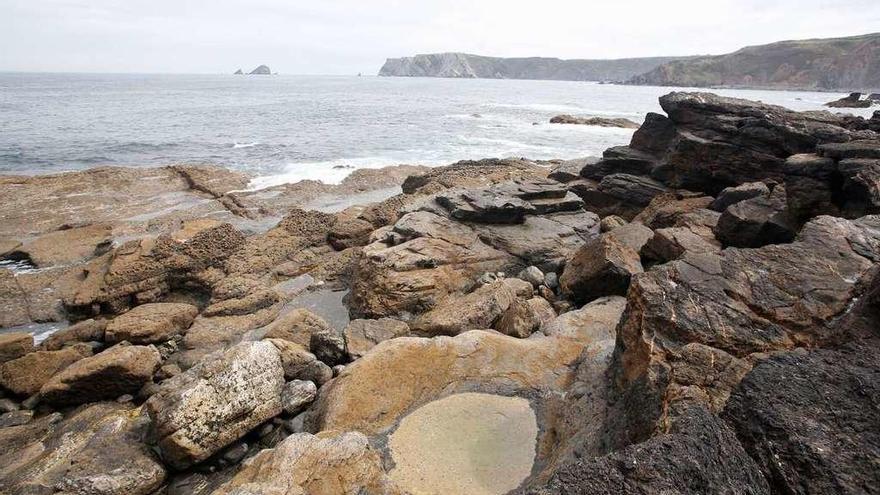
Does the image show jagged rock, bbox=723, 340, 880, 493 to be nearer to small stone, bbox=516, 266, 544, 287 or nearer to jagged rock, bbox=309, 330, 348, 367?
jagged rock, bbox=309, 330, 348, 367

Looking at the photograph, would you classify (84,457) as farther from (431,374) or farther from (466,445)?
(466,445)

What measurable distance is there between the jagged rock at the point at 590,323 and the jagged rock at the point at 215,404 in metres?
4.10

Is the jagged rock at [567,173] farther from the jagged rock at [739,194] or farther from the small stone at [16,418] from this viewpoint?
the small stone at [16,418]

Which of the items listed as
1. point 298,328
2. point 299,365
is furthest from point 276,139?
point 299,365

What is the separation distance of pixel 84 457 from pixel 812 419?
7089 mm

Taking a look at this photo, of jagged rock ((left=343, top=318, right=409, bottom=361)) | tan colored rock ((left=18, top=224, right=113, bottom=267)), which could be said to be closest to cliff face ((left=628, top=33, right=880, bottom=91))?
jagged rock ((left=343, top=318, right=409, bottom=361))

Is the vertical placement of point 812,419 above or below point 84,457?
above

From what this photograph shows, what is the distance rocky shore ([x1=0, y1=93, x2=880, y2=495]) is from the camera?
3.07m

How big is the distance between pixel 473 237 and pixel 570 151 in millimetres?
21978

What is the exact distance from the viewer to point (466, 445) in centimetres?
529

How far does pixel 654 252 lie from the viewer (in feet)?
31.4

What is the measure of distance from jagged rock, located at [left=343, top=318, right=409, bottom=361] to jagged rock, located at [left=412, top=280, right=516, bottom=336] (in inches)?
13.4

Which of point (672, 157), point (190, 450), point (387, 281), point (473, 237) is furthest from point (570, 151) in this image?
point (190, 450)

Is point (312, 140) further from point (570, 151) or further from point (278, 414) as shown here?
point (278, 414)
